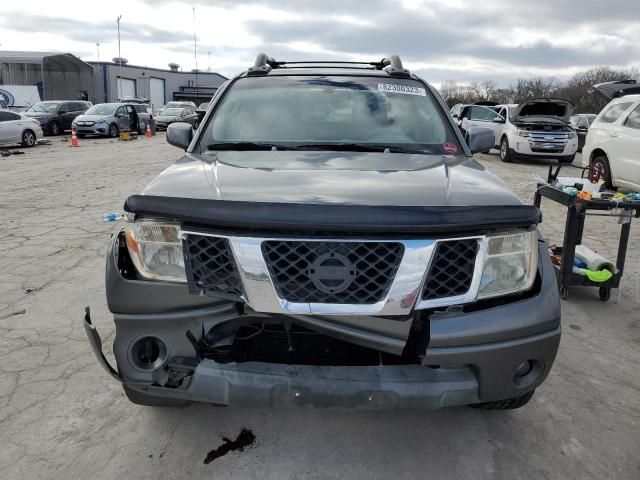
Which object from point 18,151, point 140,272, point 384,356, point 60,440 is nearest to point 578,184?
point 384,356

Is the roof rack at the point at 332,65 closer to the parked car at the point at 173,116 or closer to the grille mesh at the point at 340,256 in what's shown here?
the grille mesh at the point at 340,256

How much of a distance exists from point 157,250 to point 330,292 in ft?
2.38

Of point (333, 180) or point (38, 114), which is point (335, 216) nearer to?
point (333, 180)

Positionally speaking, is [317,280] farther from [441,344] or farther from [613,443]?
[613,443]

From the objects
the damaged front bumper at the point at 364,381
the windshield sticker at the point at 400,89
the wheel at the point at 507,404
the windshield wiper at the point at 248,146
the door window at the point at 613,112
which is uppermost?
the door window at the point at 613,112

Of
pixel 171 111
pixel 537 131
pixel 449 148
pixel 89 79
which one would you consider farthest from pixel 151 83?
pixel 449 148

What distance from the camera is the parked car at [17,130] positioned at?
1630 cm

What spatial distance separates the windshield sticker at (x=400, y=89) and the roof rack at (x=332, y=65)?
0.20 metres

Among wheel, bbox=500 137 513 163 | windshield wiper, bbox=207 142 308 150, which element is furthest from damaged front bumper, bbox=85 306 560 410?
wheel, bbox=500 137 513 163

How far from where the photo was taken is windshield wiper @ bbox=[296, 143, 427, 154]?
2965 millimetres

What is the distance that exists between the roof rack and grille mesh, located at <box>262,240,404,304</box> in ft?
7.34

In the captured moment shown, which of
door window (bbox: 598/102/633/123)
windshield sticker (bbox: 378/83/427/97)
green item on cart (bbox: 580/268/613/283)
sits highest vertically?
door window (bbox: 598/102/633/123)

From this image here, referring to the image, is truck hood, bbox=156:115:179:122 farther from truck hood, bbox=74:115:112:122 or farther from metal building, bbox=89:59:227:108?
metal building, bbox=89:59:227:108

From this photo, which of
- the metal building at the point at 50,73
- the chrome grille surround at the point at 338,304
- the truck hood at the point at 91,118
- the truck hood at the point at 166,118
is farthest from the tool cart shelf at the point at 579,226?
the metal building at the point at 50,73
